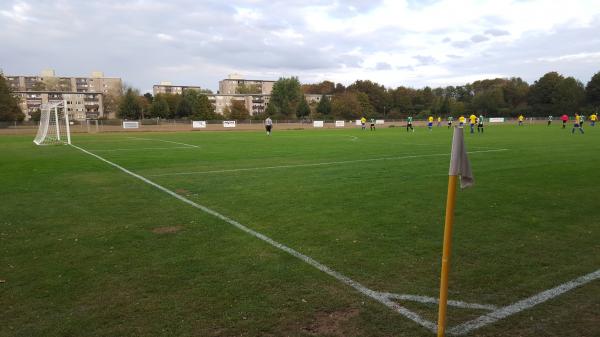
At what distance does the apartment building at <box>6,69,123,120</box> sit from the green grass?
126 metres

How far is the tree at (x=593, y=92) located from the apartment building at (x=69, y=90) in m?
130

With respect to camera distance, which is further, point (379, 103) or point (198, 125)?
point (379, 103)

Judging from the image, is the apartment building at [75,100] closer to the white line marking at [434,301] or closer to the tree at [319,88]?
the tree at [319,88]

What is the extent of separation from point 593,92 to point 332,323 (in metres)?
121

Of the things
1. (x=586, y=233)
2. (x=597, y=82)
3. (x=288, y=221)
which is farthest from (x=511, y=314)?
(x=597, y=82)

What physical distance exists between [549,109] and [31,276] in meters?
115

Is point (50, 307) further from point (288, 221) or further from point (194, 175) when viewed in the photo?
point (194, 175)

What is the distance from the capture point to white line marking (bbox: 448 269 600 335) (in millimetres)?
3668

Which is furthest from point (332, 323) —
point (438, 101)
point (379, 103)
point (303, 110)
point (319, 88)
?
point (319, 88)

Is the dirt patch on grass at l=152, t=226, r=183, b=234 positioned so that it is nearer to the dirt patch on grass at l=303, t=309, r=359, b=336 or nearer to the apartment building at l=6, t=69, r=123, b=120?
the dirt patch on grass at l=303, t=309, r=359, b=336

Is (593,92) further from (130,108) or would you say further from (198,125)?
(130,108)

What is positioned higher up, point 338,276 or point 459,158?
point 459,158

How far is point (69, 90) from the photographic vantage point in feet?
498

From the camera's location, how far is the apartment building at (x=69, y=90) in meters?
124
